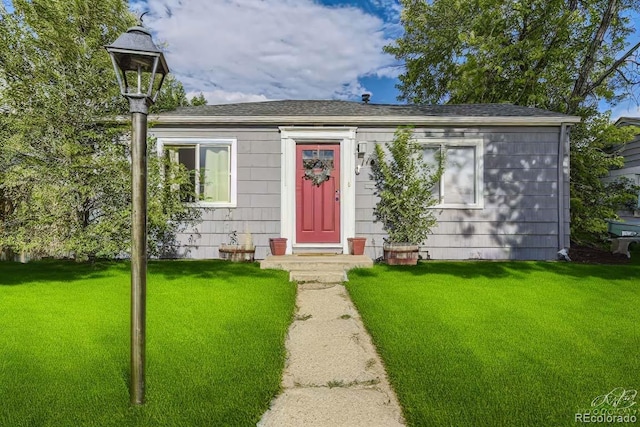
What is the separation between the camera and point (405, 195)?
6262mm

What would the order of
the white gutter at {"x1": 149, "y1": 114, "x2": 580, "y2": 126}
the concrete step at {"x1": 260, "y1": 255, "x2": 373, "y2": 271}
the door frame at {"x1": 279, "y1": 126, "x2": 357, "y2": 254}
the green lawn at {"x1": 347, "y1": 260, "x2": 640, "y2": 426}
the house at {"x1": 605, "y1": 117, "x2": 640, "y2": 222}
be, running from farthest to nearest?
the house at {"x1": 605, "y1": 117, "x2": 640, "y2": 222}
the door frame at {"x1": 279, "y1": 126, "x2": 357, "y2": 254}
the white gutter at {"x1": 149, "y1": 114, "x2": 580, "y2": 126}
the concrete step at {"x1": 260, "y1": 255, "x2": 373, "y2": 271}
the green lawn at {"x1": 347, "y1": 260, "x2": 640, "y2": 426}

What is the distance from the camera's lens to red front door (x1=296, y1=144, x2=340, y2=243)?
656 centimetres

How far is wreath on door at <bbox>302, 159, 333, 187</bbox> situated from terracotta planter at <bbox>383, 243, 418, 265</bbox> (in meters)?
1.72

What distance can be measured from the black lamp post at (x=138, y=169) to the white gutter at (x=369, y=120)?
453 cm

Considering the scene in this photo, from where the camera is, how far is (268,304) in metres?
3.80

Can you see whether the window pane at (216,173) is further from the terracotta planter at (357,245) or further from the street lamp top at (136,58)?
the street lamp top at (136,58)

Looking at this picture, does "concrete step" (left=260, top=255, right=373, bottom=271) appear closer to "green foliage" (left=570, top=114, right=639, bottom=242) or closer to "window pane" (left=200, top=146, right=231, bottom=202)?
"window pane" (left=200, top=146, right=231, bottom=202)

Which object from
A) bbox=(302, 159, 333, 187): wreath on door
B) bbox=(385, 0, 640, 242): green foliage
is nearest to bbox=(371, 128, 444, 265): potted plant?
bbox=(302, 159, 333, 187): wreath on door

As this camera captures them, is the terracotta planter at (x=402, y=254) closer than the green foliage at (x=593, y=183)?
Yes

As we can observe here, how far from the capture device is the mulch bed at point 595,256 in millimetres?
6747

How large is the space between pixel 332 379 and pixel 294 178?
15.1 feet

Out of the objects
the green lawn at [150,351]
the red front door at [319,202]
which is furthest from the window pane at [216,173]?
the green lawn at [150,351]

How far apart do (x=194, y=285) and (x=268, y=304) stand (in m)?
1.38

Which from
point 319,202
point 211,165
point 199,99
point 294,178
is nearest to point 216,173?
point 211,165
